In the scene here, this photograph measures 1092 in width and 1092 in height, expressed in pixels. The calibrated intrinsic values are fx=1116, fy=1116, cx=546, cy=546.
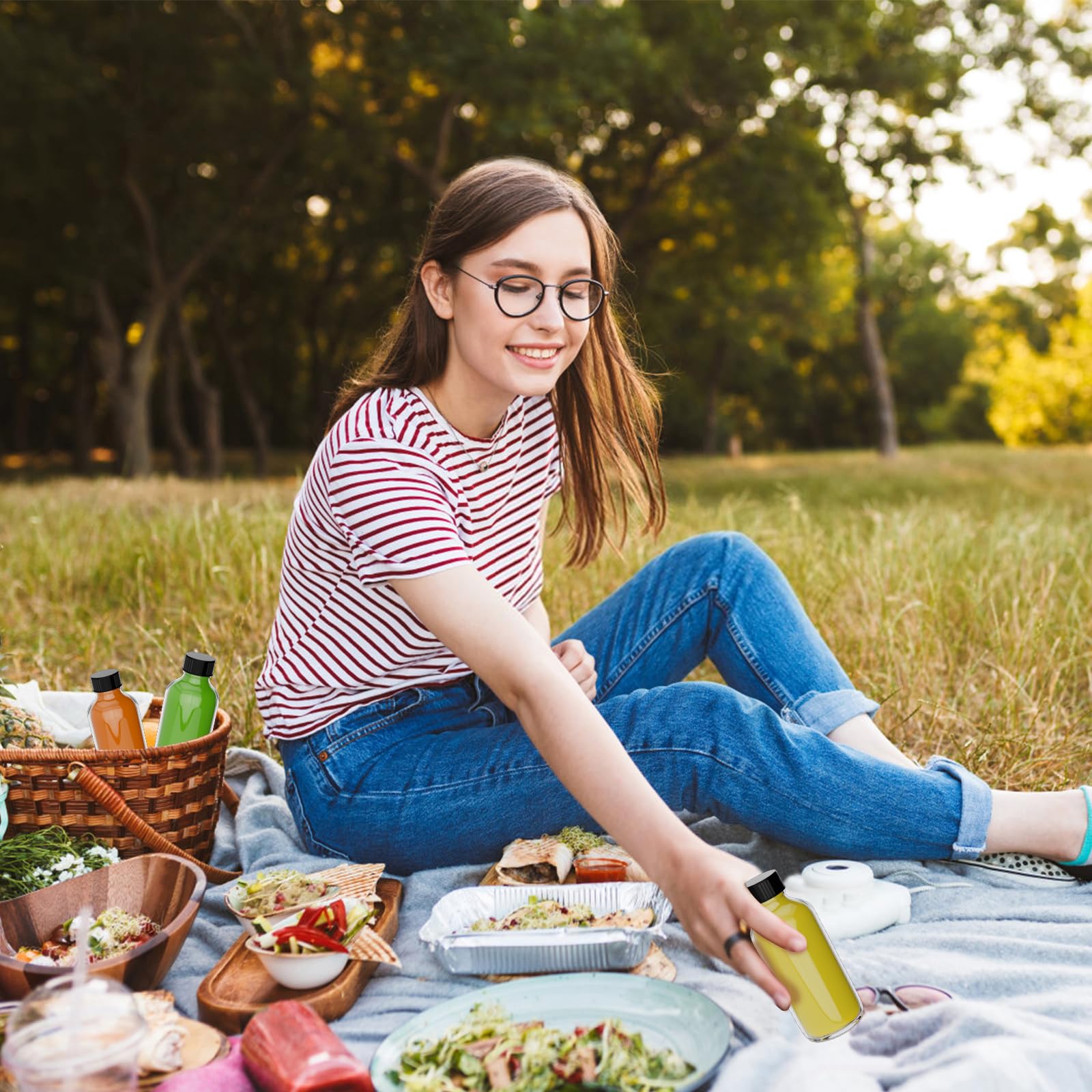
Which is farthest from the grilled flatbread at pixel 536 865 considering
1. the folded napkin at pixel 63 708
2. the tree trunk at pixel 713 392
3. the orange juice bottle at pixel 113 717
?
the tree trunk at pixel 713 392

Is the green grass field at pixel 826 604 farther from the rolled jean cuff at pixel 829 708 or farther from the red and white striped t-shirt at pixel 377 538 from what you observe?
the red and white striped t-shirt at pixel 377 538

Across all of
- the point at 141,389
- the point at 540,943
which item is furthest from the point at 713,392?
the point at 540,943

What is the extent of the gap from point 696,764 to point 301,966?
79 cm

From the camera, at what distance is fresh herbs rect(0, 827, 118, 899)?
2029 mm

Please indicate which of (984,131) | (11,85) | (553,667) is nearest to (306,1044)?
(553,667)

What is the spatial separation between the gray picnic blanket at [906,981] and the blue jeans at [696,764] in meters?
0.11

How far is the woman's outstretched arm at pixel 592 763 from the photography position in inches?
56.0

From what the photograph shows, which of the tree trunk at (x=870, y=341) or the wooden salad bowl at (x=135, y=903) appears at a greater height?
the tree trunk at (x=870, y=341)

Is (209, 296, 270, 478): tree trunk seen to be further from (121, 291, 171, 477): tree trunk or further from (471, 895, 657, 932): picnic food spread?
(471, 895, 657, 932): picnic food spread

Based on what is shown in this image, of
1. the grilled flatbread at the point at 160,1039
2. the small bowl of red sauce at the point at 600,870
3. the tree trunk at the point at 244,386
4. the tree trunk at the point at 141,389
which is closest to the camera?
the grilled flatbread at the point at 160,1039

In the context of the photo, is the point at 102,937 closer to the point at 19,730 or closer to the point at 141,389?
the point at 19,730

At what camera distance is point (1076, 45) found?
1330 centimetres

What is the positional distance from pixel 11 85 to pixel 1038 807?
11503mm

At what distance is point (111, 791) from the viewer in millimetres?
2145
